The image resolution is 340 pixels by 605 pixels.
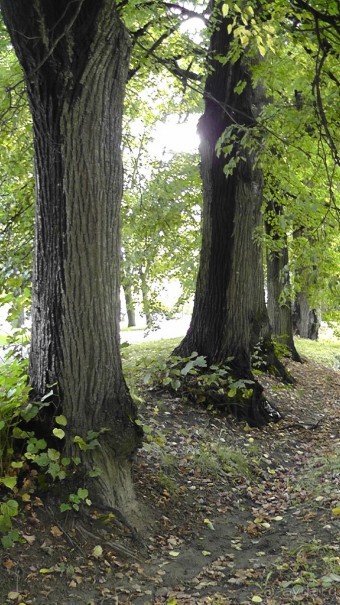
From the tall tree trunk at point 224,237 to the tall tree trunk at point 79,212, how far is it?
421 centimetres

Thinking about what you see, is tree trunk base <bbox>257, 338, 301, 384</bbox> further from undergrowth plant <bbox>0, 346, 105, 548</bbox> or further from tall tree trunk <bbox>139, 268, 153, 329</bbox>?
undergrowth plant <bbox>0, 346, 105, 548</bbox>

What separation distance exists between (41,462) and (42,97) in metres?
2.92

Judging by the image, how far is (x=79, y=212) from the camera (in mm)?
4938

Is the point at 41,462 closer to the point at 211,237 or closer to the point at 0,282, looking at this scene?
the point at 0,282

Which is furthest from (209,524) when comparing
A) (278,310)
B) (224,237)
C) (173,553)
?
(278,310)

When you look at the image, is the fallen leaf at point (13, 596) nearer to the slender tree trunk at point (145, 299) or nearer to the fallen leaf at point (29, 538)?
the fallen leaf at point (29, 538)

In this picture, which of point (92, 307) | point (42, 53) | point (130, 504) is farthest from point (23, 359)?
point (42, 53)

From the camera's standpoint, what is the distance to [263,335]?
12.1 metres

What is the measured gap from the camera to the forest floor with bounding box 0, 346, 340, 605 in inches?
164

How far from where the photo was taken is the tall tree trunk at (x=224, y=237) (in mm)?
9195

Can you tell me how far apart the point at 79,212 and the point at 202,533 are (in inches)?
121

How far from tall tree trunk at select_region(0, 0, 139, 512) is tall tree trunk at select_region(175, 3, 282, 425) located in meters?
4.21

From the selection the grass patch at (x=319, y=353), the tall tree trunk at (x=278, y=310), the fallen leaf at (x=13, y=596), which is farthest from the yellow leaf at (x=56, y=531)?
the grass patch at (x=319, y=353)

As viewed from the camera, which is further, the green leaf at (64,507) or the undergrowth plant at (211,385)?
the undergrowth plant at (211,385)
